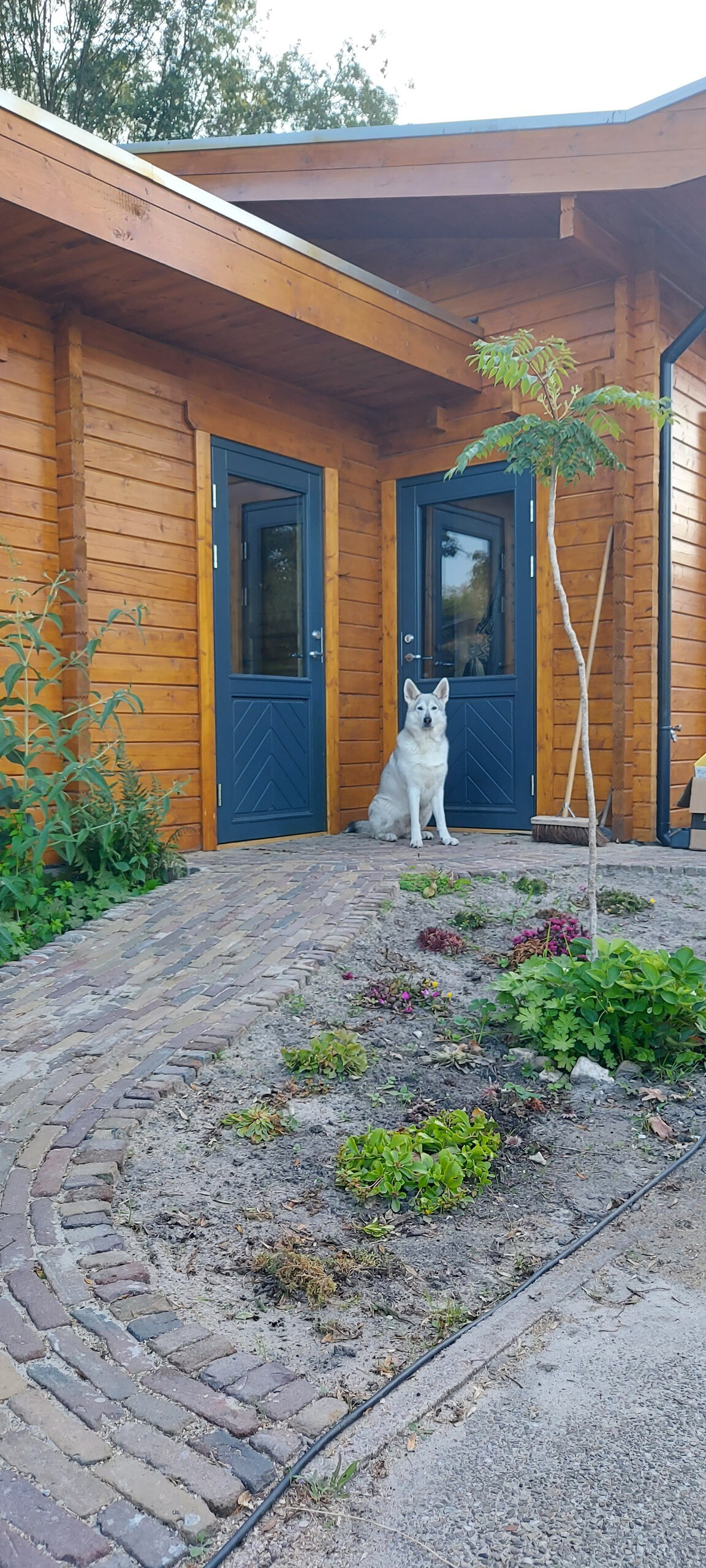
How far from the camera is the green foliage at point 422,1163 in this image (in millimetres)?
2340

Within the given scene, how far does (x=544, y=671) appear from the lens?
6.57m

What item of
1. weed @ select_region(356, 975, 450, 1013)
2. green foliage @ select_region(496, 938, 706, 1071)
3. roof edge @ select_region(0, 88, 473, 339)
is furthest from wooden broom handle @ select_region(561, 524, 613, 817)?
green foliage @ select_region(496, 938, 706, 1071)

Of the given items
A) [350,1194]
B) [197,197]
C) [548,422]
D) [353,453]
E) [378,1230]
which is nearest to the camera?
[378,1230]

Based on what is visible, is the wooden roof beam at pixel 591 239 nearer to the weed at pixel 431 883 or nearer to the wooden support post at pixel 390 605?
the wooden support post at pixel 390 605

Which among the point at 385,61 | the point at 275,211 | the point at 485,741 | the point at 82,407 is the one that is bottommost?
Result: the point at 485,741

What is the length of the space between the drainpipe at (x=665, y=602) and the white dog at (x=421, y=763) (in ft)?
4.15

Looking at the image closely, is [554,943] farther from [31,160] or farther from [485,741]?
[31,160]

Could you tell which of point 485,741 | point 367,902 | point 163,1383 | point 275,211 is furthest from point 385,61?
point 163,1383

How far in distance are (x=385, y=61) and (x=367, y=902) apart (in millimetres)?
20066

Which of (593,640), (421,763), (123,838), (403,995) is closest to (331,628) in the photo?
(421,763)

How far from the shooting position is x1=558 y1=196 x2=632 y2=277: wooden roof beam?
5.59 meters

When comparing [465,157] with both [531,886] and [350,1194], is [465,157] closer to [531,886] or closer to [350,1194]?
[531,886]

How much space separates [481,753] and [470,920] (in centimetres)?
279

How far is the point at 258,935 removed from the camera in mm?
4137
